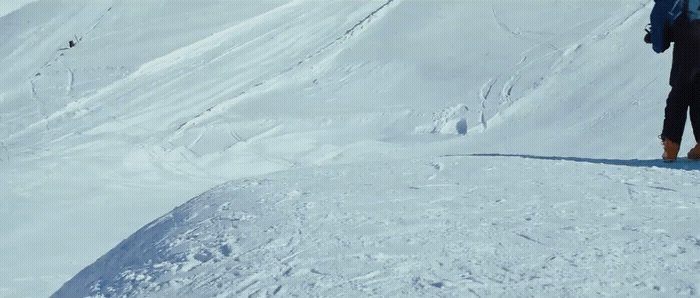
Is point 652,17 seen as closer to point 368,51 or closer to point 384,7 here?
point 368,51

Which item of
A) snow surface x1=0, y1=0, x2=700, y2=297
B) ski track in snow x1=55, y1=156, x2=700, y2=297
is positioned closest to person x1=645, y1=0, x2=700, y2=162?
snow surface x1=0, y1=0, x2=700, y2=297

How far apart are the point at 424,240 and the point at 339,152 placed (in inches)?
190

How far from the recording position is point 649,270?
2.70 m

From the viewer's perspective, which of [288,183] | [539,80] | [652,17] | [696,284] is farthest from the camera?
[539,80]

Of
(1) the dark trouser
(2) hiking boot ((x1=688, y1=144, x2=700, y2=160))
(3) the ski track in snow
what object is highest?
(1) the dark trouser

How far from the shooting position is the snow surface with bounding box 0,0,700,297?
119 inches

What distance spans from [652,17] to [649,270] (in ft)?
8.65

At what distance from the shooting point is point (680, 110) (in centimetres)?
502

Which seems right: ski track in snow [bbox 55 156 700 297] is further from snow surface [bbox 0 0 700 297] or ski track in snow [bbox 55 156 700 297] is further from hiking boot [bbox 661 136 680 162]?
hiking boot [bbox 661 136 680 162]

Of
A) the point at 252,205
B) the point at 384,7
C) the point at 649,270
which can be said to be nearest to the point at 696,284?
the point at 649,270

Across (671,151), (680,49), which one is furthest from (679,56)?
(671,151)

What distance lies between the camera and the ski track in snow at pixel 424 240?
2742 mm

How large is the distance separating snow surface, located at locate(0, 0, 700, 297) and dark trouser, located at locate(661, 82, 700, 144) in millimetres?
403

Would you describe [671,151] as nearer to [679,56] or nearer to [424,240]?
[679,56]
